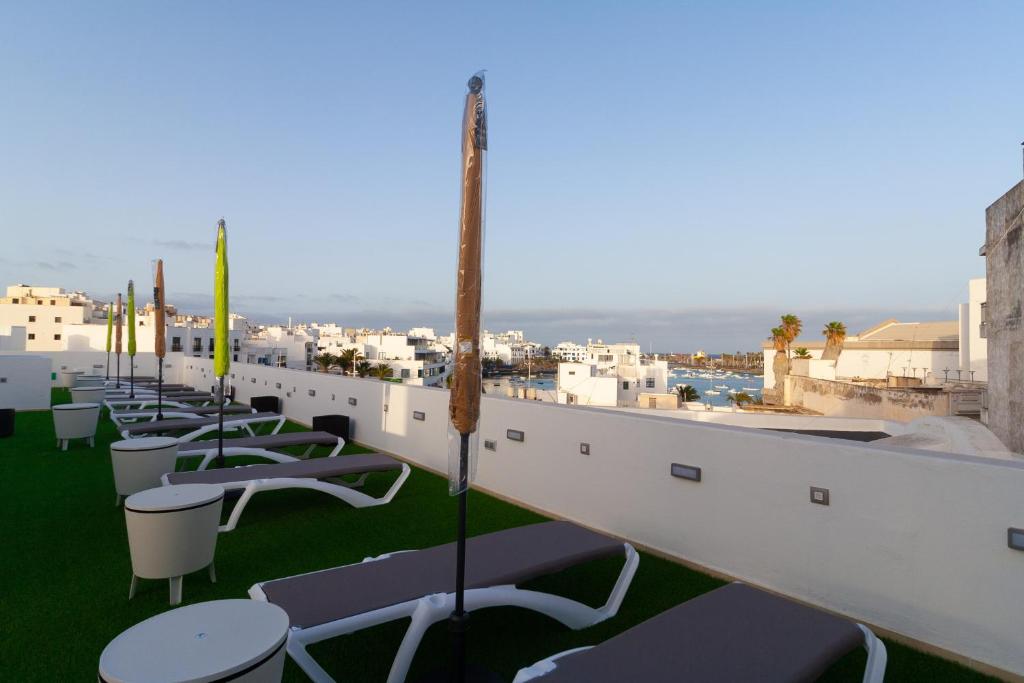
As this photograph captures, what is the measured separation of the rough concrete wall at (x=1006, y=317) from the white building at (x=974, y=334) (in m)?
16.3

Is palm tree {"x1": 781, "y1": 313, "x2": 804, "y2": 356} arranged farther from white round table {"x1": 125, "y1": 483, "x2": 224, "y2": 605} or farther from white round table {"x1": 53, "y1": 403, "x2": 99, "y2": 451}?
white round table {"x1": 125, "y1": 483, "x2": 224, "y2": 605}

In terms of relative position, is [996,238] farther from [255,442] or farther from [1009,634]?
[255,442]

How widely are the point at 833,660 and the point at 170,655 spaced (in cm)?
229

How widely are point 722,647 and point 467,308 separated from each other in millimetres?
1664

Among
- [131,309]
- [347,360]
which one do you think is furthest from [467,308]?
[347,360]

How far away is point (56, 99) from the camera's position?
13.9 m

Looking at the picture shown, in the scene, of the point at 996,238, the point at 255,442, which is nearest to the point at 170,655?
the point at 255,442

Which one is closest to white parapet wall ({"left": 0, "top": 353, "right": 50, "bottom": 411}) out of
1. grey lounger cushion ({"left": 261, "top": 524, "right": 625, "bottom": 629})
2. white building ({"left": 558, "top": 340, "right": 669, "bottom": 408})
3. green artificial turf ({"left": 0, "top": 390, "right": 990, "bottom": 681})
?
green artificial turf ({"left": 0, "top": 390, "right": 990, "bottom": 681})

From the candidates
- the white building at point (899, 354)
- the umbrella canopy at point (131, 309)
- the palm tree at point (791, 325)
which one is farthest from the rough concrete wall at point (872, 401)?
the umbrella canopy at point (131, 309)

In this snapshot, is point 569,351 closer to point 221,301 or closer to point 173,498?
point 221,301

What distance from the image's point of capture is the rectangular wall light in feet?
12.5

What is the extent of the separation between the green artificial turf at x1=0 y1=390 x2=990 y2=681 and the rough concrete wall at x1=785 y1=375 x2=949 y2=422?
17829 mm

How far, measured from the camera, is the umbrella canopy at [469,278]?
2129 millimetres

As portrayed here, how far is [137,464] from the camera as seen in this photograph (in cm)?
478
